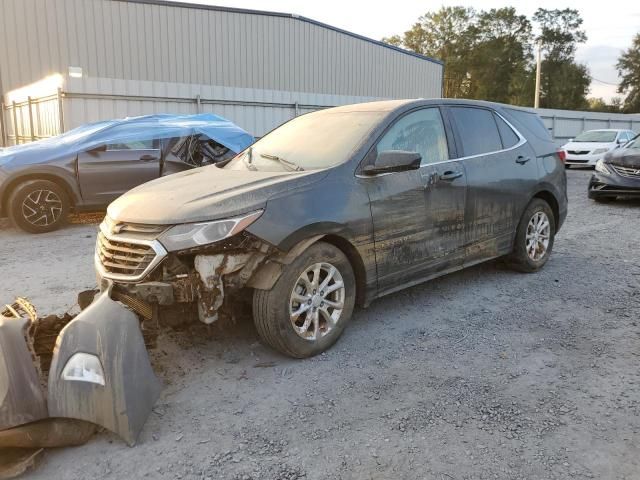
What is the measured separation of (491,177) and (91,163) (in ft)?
19.0

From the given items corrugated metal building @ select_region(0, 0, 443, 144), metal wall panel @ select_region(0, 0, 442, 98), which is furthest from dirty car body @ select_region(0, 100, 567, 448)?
metal wall panel @ select_region(0, 0, 442, 98)

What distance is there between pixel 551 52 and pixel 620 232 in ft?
217

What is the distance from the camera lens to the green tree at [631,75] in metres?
65.5

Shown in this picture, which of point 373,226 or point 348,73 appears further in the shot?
point 348,73

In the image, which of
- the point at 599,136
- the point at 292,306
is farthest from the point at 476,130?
the point at 599,136

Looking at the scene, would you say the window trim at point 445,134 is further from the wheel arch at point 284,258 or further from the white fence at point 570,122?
the white fence at point 570,122

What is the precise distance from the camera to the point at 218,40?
18.8 m

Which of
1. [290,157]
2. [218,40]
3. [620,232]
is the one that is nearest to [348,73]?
[218,40]

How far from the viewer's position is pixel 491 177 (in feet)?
16.2

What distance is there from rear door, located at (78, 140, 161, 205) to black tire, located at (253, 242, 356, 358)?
550 centimetres

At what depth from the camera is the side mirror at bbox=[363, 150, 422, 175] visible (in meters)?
3.86

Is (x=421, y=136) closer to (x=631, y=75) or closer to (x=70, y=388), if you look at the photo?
(x=70, y=388)

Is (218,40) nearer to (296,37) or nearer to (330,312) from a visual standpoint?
(296,37)

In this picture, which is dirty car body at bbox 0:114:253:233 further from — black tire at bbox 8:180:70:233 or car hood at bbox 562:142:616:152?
car hood at bbox 562:142:616:152
